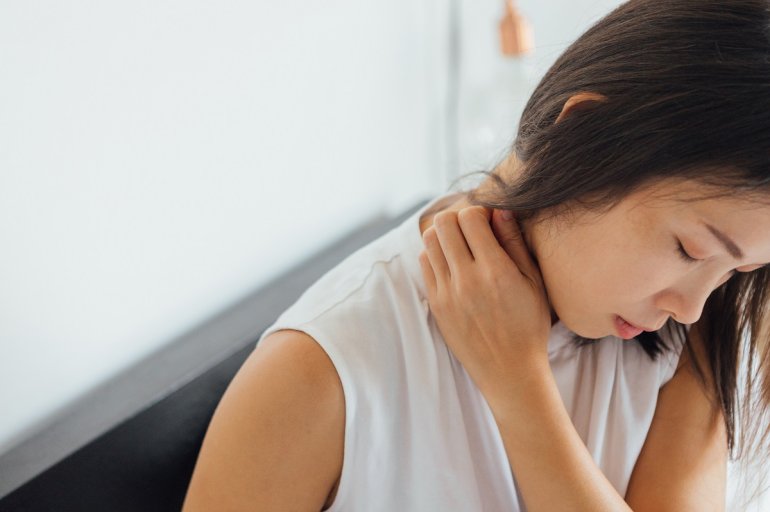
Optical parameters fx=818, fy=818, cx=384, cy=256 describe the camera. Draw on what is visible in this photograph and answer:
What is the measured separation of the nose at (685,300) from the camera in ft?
2.38

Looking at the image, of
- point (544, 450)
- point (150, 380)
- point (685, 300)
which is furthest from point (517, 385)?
point (150, 380)

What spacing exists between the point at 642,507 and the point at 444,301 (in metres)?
0.32

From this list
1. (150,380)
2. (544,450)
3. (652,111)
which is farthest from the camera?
(150,380)

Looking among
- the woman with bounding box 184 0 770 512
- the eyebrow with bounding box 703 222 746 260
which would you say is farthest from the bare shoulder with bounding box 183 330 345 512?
the eyebrow with bounding box 703 222 746 260

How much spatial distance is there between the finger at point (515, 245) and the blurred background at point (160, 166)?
15 cm

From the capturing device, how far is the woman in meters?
0.65

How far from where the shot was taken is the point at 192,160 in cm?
103

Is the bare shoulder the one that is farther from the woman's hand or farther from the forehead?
the forehead

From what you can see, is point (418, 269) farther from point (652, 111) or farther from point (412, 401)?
point (652, 111)

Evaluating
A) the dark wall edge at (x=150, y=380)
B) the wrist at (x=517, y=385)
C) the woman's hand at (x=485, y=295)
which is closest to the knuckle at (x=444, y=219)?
the woman's hand at (x=485, y=295)

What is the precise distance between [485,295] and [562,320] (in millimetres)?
99

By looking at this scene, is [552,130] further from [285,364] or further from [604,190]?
[285,364]

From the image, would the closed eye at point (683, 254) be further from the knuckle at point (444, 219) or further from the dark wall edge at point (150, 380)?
the dark wall edge at point (150, 380)

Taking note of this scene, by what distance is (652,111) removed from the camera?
0.65 m
